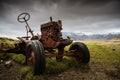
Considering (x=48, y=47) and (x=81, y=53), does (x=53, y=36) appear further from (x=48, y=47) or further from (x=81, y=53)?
(x=81, y=53)

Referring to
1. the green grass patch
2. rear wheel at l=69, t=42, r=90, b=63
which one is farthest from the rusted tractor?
the green grass patch

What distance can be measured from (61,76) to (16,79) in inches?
81.2

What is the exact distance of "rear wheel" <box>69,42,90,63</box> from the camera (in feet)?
28.9

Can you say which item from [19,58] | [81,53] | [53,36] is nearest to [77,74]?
[81,53]

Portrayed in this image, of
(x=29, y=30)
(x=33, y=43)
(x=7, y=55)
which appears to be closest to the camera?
(x=33, y=43)

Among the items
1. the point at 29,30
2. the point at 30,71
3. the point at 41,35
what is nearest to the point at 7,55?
the point at 29,30

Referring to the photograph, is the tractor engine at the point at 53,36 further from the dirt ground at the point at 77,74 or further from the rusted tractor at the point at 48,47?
the dirt ground at the point at 77,74

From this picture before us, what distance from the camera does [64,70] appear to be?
27.1 ft

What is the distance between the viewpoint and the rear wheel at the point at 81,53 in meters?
8.82

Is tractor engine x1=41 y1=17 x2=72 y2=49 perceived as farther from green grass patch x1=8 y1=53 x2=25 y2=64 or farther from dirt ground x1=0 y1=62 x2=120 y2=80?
green grass patch x1=8 y1=53 x2=25 y2=64

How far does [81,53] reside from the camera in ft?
29.5

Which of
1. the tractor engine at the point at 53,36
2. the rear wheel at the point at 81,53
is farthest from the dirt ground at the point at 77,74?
the tractor engine at the point at 53,36

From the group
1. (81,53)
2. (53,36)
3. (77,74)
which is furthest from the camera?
(81,53)

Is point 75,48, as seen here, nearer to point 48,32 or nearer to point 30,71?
point 48,32
